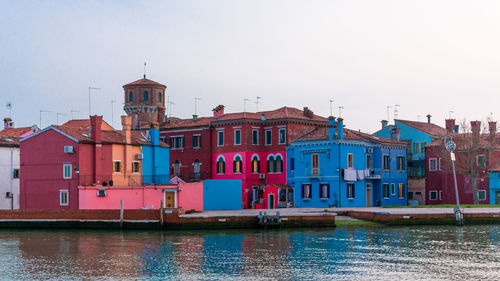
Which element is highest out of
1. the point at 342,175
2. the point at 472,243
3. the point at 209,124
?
the point at 209,124

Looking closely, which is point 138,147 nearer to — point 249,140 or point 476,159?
point 249,140

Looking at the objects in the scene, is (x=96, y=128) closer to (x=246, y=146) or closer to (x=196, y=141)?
(x=196, y=141)

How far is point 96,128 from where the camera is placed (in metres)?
53.2

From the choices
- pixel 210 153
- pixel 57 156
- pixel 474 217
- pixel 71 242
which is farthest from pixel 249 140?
pixel 71 242

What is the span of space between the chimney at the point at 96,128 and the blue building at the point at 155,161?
191 inches

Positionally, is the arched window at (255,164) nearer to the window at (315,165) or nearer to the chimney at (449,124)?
the window at (315,165)

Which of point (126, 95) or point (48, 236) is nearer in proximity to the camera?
point (48, 236)

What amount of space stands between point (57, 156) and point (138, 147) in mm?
6500

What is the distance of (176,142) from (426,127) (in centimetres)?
2533

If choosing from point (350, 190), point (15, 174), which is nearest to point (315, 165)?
point (350, 190)

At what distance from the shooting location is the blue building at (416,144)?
66438mm

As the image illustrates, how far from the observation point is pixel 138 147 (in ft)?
186

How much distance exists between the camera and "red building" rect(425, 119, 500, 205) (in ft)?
192

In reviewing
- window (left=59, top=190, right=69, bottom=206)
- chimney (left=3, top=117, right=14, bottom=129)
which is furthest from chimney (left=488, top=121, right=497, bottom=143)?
chimney (left=3, top=117, right=14, bottom=129)
